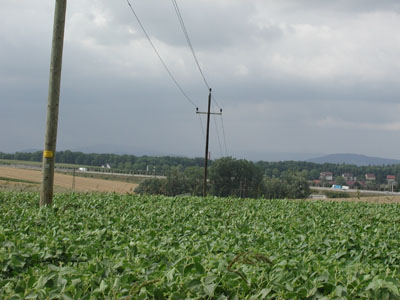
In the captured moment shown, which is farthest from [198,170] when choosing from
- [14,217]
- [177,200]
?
[14,217]

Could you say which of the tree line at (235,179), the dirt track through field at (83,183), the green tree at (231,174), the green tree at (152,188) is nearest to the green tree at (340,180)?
the tree line at (235,179)

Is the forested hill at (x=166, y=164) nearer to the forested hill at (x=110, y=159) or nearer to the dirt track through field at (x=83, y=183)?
the forested hill at (x=110, y=159)

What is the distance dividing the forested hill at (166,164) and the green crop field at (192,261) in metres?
64.9

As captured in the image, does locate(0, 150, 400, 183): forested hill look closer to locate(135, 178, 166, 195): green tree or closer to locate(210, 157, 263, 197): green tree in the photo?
locate(210, 157, 263, 197): green tree

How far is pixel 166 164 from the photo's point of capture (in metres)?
82.5

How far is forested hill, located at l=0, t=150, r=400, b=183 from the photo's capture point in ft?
268

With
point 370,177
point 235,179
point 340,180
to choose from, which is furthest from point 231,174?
point 370,177

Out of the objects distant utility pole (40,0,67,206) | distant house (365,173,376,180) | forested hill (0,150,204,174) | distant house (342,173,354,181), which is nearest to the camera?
distant utility pole (40,0,67,206)

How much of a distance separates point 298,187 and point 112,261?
176 ft

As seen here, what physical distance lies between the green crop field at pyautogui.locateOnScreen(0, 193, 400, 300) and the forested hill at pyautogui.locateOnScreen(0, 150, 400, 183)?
64933mm

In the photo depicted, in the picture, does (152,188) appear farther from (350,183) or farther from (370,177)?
(370,177)

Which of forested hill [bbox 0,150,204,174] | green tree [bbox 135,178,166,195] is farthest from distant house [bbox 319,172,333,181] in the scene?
green tree [bbox 135,178,166,195]

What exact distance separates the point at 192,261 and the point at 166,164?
261 ft

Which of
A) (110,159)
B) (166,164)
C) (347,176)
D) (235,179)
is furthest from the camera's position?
(110,159)
